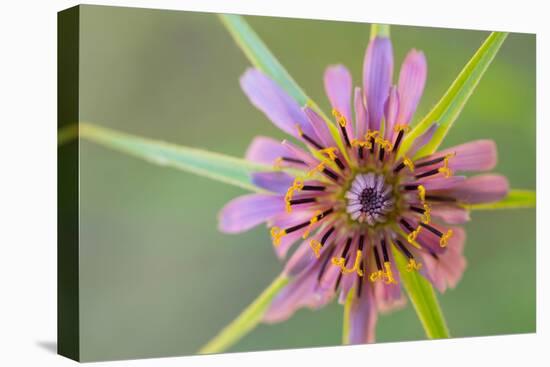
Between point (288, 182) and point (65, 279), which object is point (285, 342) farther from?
point (65, 279)

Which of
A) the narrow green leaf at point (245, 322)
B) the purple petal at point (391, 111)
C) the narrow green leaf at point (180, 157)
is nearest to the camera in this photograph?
the narrow green leaf at point (180, 157)

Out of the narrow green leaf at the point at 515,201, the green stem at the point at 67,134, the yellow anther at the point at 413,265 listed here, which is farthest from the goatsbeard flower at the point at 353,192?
the green stem at the point at 67,134

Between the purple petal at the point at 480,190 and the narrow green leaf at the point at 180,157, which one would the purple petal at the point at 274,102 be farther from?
the purple petal at the point at 480,190

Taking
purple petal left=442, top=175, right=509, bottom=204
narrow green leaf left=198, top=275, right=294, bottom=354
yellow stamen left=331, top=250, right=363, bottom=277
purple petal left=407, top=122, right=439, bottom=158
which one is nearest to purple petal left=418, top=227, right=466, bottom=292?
purple petal left=442, top=175, right=509, bottom=204

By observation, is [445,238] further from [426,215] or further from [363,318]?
[363,318]

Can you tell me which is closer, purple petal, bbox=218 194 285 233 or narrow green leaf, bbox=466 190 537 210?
purple petal, bbox=218 194 285 233

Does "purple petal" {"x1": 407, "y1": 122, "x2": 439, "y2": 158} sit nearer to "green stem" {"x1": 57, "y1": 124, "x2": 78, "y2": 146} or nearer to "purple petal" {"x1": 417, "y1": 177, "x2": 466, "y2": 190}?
"purple petal" {"x1": 417, "y1": 177, "x2": 466, "y2": 190}
